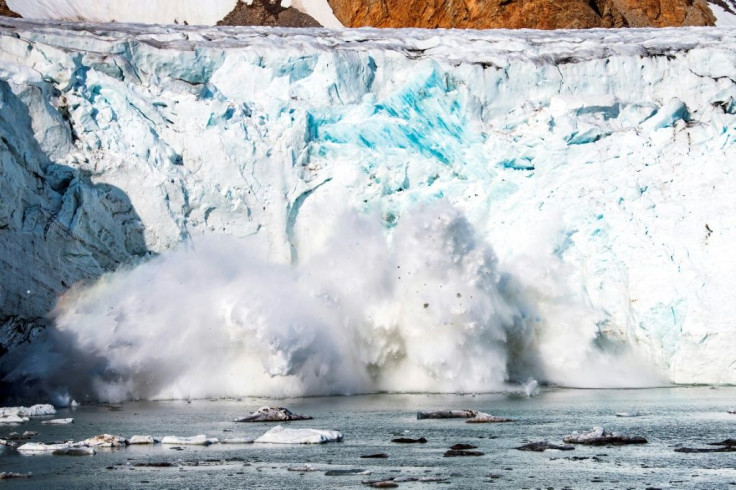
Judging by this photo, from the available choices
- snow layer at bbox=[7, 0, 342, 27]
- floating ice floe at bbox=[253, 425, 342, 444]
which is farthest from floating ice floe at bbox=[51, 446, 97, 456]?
snow layer at bbox=[7, 0, 342, 27]

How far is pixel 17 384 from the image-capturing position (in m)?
20.4

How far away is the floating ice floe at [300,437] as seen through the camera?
1516 centimetres

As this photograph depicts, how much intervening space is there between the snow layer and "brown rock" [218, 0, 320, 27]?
0.28m

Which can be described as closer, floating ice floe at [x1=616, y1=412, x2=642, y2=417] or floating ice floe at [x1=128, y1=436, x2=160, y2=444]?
floating ice floe at [x1=128, y1=436, x2=160, y2=444]

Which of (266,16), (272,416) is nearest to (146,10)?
(266,16)

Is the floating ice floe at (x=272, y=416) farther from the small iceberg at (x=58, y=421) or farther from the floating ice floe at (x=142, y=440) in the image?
the floating ice floe at (x=142, y=440)

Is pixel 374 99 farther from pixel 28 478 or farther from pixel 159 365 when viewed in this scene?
pixel 28 478

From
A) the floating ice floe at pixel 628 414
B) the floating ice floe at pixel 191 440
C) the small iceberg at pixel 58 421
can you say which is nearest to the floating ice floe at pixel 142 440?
the floating ice floe at pixel 191 440

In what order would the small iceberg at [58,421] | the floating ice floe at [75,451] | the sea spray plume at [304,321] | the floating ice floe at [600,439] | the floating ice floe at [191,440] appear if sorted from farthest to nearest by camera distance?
the sea spray plume at [304,321]
the small iceberg at [58,421]
the floating ice floe at [191,440]
the floating ice floe at [600,439]
the floating ice floe at [75,451]

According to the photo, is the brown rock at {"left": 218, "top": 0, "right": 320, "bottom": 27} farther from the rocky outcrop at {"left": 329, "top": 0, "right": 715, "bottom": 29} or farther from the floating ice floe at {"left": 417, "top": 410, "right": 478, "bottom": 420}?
the floating ice floe at {"left": 417, "top": 410, "right": 478, "bottom": 420}

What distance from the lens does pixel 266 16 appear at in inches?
1451

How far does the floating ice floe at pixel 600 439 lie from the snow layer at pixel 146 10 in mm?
23016

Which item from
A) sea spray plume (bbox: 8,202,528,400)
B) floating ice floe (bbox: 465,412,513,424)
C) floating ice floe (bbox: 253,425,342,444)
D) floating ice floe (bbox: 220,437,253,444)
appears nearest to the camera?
floating ice floe (bbox: 220,437,253,444)

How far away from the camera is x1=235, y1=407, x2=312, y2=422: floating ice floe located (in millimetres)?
17344
